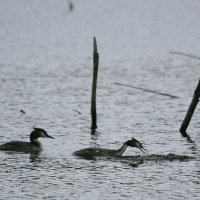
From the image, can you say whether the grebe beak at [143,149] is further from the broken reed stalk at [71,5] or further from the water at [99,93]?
the broken reed stalk at [71,5]

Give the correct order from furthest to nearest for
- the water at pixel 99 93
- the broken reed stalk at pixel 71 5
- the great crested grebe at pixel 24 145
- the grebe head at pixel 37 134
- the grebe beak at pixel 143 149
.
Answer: the broken reed stalk at pixel 71 5
the grebe head at pixel 37 134
the great crested grebe at pixel 24 145
the grebe beak at pixel 143 149
the water at pixel 99 93

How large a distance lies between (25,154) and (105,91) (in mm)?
14430

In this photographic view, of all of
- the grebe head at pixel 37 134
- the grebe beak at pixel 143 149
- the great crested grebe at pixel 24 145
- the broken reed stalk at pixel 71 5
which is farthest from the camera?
the broken reed stalk at pixel 71 5

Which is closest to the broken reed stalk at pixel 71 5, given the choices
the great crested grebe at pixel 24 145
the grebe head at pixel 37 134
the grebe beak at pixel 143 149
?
the grebe head at pixel 37 134

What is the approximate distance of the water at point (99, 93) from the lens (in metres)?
20.5

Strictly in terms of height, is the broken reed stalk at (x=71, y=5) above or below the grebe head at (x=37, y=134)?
above

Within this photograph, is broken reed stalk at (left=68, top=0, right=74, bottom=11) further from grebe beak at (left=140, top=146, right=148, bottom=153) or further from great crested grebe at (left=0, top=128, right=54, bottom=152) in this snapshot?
grebe beak at (left=140, top=146, right=148, bottom=153)

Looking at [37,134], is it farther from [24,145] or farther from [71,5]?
[71,5]

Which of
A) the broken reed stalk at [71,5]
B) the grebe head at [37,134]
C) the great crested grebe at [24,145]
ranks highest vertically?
the broken reed stalk at [71,5]

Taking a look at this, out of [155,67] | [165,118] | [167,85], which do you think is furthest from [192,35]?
[165,118]

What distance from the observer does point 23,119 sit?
100 feet

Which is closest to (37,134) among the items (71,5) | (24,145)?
(24,145)

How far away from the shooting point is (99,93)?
37.8 m

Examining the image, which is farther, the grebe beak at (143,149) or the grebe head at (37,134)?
the grebe head at (37,134)
